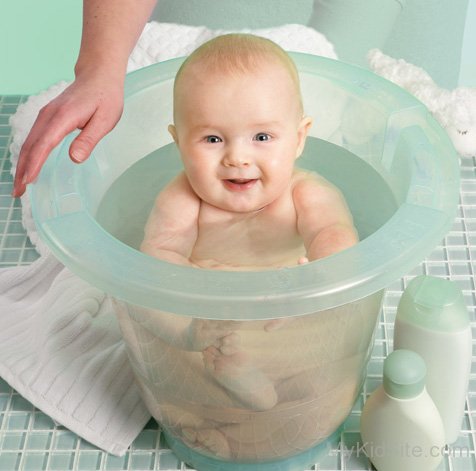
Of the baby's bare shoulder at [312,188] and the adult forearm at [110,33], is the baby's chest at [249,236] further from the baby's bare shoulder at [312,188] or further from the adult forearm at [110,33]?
the adult forearm at [110,33]

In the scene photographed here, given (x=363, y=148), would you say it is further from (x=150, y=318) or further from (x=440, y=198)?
(x=150, y=318)

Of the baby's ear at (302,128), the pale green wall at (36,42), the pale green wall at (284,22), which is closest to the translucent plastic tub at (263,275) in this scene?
the baby's ear at (302,128)

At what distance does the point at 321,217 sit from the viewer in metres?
1.10

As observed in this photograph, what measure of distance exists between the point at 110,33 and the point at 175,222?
0.95 ft

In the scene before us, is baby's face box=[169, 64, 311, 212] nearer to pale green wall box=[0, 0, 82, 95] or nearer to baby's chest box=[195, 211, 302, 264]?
baby's chest box=[195, 211, 302, 264]

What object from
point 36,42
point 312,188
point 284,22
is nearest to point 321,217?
point 312,188

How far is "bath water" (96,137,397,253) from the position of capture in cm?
114

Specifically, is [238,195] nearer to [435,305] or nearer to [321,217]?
[321,217]

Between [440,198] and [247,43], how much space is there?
28cm

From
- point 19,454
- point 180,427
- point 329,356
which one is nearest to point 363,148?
point 329,356

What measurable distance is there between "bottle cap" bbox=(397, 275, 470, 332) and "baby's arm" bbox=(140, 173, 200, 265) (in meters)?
0.28

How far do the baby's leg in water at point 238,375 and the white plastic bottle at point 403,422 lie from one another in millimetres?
134

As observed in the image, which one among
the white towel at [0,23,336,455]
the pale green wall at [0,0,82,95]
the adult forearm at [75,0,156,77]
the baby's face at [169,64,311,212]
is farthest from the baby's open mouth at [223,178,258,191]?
the pale green wall at [0,0,82,95]

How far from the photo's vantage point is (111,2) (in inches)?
49.9
